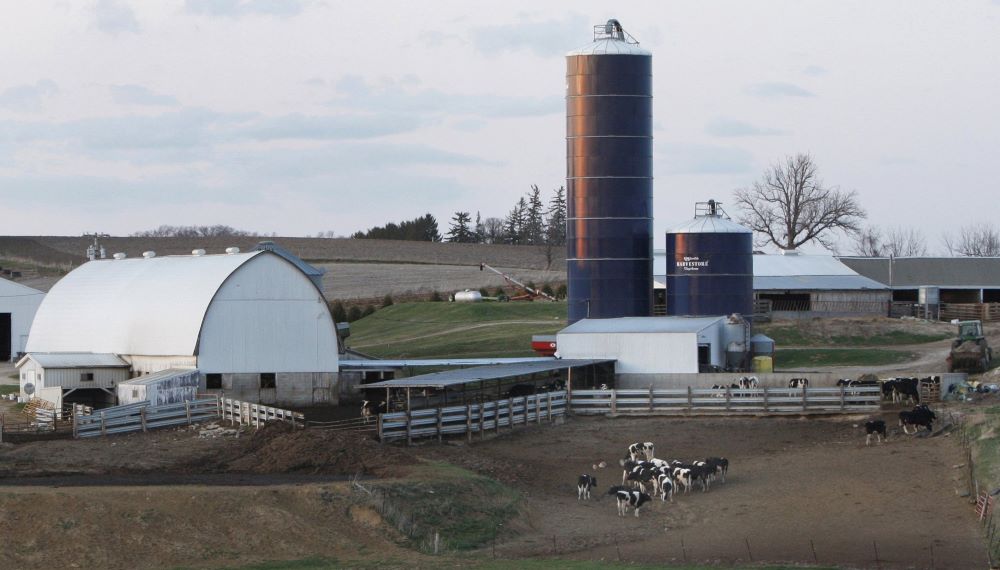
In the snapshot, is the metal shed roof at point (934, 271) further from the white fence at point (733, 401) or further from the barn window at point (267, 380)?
the barn window at point (267, 380)

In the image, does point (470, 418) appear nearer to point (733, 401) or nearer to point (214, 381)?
point (733, 401)

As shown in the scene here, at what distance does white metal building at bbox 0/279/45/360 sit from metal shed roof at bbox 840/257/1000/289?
48.8m

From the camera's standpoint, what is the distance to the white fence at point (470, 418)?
36594 millimetres

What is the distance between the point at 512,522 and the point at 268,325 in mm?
23275

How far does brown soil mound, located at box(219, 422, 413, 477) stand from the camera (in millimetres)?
30625

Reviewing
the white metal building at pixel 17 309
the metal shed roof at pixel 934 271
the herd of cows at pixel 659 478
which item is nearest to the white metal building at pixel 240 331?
the herd of cows at pixel 659 478

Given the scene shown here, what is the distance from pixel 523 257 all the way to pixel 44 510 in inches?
4542

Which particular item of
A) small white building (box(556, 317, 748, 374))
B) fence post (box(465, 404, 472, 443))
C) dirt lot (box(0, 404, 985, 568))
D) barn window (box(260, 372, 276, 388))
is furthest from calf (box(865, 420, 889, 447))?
barn window (box(260, 372, 276, 388))

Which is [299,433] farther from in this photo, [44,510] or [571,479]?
[44,510]

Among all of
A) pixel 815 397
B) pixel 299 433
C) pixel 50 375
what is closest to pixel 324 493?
pixel 299 433

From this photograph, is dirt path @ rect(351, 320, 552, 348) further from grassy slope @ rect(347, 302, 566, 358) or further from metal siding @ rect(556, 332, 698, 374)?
metal siding @ rect(556, 332, 698, 374)

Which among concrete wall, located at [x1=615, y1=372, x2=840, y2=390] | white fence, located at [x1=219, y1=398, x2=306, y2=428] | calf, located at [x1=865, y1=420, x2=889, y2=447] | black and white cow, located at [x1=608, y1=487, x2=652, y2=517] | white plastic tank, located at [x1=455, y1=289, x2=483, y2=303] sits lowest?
black and white cow, located at [x1=608, y1=487, x2=652, y2=517]

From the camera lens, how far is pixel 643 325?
171ft

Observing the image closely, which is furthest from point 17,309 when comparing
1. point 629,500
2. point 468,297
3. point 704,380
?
point 629,500
